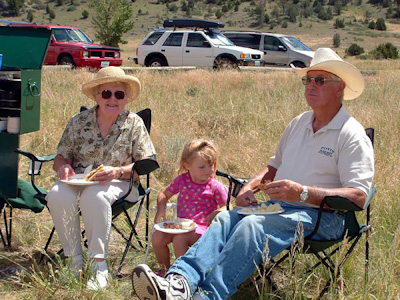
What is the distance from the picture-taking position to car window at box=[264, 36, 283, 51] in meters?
17.4

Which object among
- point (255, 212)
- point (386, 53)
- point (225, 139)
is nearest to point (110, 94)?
point (255, 212)

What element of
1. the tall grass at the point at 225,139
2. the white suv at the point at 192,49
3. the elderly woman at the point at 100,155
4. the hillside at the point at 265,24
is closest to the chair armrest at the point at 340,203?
the tall grass at the point at 225,139

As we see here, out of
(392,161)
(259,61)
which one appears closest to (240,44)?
(259,61)

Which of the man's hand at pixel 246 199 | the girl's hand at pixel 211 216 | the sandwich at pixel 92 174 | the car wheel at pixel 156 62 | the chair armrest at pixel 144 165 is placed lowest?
the car wheel at pixel 156 62

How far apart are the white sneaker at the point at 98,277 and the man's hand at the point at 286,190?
104 centimetres

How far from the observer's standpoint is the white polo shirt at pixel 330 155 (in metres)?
2.73

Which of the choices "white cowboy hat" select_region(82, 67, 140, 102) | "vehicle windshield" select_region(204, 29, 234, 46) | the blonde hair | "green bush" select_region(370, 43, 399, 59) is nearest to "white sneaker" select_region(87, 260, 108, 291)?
the blonde hair

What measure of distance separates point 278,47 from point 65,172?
581 inches

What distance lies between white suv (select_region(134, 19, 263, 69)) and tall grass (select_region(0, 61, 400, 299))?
14.6ft

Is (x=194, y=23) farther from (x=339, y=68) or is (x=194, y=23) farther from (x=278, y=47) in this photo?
(x=339, y=68)

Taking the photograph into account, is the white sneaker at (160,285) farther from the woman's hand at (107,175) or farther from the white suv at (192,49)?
the white suv at (192,49)

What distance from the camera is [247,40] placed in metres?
18.2

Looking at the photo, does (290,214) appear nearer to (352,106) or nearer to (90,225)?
(90,225)

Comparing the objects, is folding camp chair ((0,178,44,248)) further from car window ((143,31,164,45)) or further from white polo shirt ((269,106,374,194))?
car window ((143,31,164,45))
